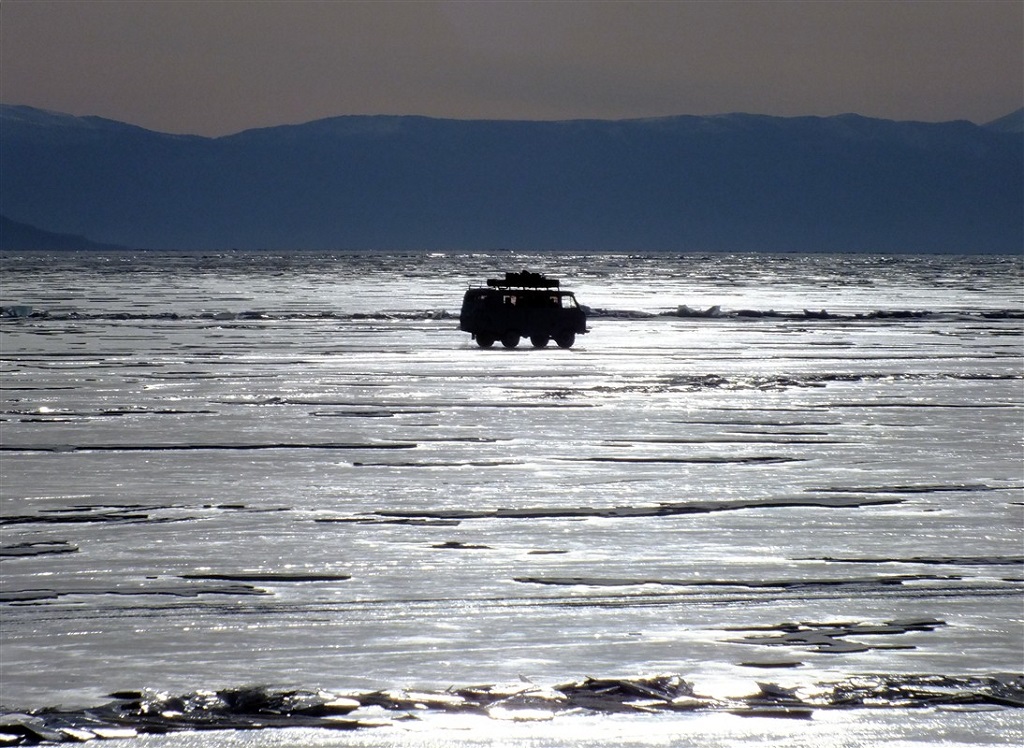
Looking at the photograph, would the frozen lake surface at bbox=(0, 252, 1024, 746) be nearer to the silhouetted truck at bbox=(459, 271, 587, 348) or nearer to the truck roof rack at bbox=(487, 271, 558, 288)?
the silhouetted truck at bbox=(459, 271, 587, 348)

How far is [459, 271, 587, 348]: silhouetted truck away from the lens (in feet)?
133

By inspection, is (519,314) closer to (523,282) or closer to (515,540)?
→ (523,282)

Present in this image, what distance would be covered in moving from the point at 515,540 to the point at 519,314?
27.9 metres

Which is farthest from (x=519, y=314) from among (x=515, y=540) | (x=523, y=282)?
(x=515, y=540)

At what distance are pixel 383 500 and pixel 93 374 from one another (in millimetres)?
16376

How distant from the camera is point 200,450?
1897 centimetres

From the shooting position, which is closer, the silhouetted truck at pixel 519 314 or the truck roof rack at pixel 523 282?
the silhouetted truck at pixel 519 314

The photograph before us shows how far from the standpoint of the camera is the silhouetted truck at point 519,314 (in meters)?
40.5

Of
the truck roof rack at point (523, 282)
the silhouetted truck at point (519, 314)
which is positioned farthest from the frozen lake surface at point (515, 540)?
the truck roof rack at point (523, 282)

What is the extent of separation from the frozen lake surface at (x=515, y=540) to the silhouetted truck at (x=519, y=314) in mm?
9446

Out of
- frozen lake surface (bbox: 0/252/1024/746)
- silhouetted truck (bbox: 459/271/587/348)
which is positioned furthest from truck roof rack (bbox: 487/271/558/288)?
frozen lake surface (bbox: 0/252/1024/746)

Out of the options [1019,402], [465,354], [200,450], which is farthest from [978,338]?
[200,450]

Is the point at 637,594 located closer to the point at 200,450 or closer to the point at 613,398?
the point at 200,450

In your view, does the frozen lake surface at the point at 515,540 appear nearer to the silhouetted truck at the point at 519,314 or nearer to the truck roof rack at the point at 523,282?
the silhouetted truck at the point at 519,314
